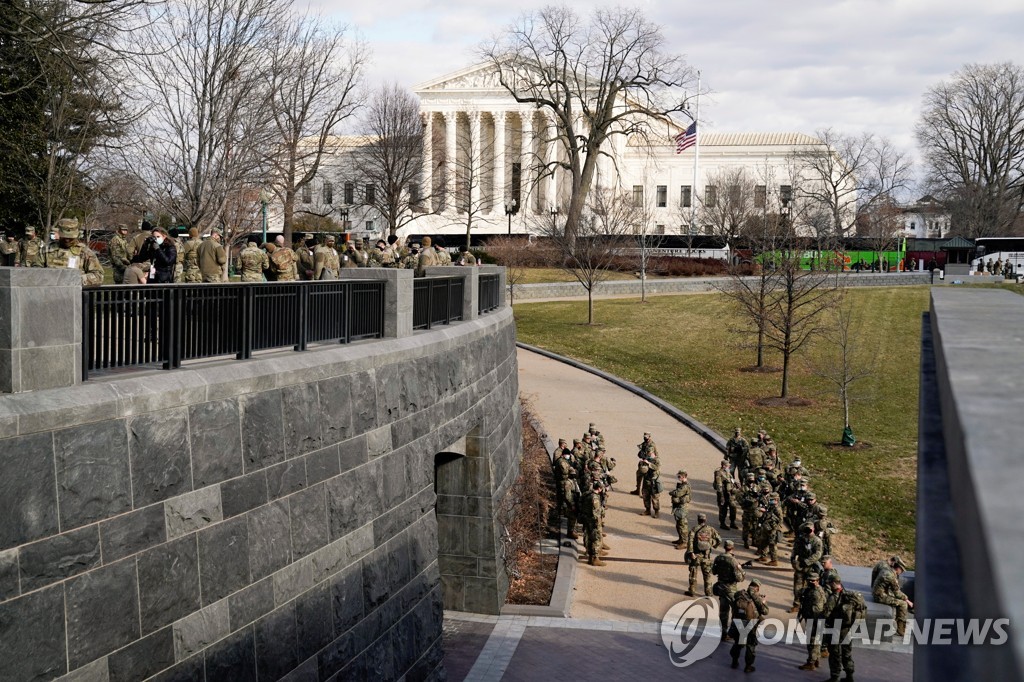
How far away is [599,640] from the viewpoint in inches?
580

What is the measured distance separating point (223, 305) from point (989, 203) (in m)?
82.7

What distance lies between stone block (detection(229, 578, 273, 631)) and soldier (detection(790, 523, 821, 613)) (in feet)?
27.3

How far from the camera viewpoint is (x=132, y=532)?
23.6 ft

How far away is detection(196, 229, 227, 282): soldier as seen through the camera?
14.3m

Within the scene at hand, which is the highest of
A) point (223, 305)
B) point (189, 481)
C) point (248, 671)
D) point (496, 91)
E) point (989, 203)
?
point (496, 91)

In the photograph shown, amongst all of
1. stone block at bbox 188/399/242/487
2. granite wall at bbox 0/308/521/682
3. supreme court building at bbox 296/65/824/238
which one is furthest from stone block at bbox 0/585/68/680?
supreme court building at bbox 296/65/824/238

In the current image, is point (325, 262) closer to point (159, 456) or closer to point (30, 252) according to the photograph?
point (30, 252)

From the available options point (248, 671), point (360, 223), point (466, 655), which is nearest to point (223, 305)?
→ point (248, 671)

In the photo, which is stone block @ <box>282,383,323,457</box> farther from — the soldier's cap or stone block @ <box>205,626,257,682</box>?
the soldier's cap

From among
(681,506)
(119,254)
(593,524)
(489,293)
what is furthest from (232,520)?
(489,293)

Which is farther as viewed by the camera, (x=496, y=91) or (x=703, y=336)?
(x=496, y=91)

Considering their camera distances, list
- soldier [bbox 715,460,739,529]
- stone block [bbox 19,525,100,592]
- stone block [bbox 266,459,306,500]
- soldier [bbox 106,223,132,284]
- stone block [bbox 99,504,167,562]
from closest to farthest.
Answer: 1. stone block [bbox 19,525,100,592]
2. stone block [bbox 99,504,167,562]
3. stone block [bbox 266,459,306,500]
4. soldier [bbox 106,223,132,284]
5. soldier [bbox 715,460,739,529]

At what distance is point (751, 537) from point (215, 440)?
42.7 ft

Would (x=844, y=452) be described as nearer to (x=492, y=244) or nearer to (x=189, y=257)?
(x=189, y=257)
